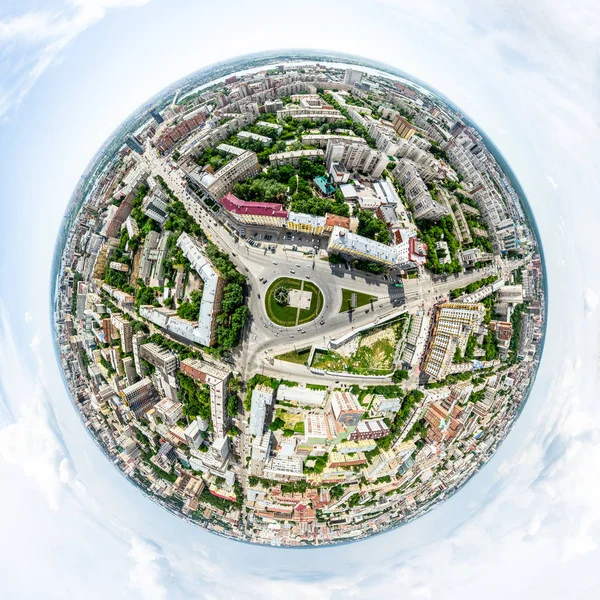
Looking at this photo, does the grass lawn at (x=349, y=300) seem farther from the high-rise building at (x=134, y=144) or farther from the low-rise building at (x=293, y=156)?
the high-rise building at (x=134, y=144)

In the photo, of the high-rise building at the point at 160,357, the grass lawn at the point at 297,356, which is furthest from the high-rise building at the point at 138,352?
the grass lawn at the point at 297,356

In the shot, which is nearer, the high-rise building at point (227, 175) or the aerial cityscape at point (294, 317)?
the aerial cityscape at point (294, 317)

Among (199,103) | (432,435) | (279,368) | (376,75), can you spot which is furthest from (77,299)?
(376,75)

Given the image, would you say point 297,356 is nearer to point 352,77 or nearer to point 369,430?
point 369,430

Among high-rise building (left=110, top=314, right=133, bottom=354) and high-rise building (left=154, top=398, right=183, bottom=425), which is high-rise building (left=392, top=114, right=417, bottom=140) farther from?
high-rise building (left=154, top=398, right=183, bottom=425)

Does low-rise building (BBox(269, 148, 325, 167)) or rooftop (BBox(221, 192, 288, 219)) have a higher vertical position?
low-rise building (BBox(269, 148, 325, 167))

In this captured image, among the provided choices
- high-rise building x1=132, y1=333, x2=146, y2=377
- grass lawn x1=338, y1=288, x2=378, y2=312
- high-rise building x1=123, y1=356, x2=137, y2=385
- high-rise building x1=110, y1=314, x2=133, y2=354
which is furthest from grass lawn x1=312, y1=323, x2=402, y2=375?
high-rise building x1=110, y1=314, x2=133, y2=354
